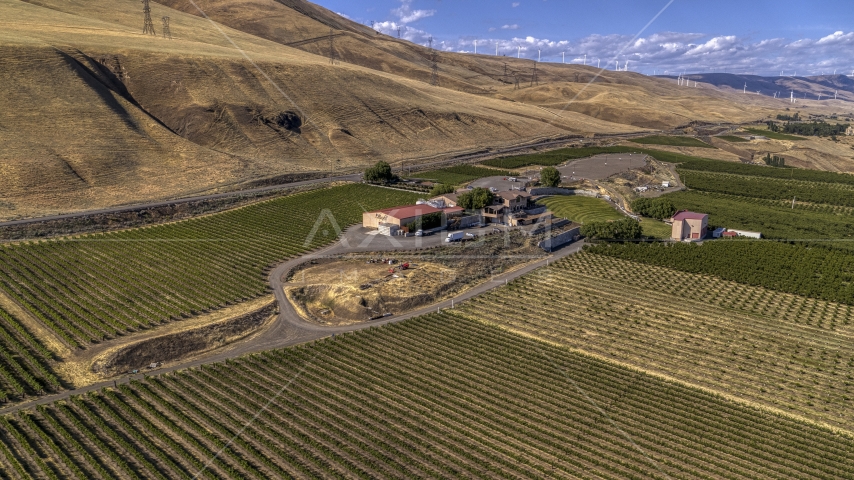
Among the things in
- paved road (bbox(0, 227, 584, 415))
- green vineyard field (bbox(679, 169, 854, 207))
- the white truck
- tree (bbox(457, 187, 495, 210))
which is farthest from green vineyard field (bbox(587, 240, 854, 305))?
green vineyard field (bbox(679, 169, 854, 207))

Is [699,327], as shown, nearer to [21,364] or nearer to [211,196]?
[21,364]

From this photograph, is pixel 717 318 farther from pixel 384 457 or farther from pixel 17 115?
pixel 17 115

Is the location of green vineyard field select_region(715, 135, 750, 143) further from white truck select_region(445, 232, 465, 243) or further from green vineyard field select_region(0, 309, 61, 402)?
green vineyard field select_region(0, 309, 61, 402)

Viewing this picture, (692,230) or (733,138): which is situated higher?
(733,138)

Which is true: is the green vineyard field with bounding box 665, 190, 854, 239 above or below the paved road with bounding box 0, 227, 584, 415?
above

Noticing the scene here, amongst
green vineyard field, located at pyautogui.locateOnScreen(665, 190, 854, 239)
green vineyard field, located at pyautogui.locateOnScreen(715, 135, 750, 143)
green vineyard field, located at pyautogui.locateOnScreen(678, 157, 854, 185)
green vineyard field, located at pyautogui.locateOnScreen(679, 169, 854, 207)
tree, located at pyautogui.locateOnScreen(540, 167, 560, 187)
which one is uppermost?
green vineyard field, located at pyautogui.locateOnScreen(715, 135, 750, 143)

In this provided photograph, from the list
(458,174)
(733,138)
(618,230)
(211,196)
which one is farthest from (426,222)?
(733,138)
